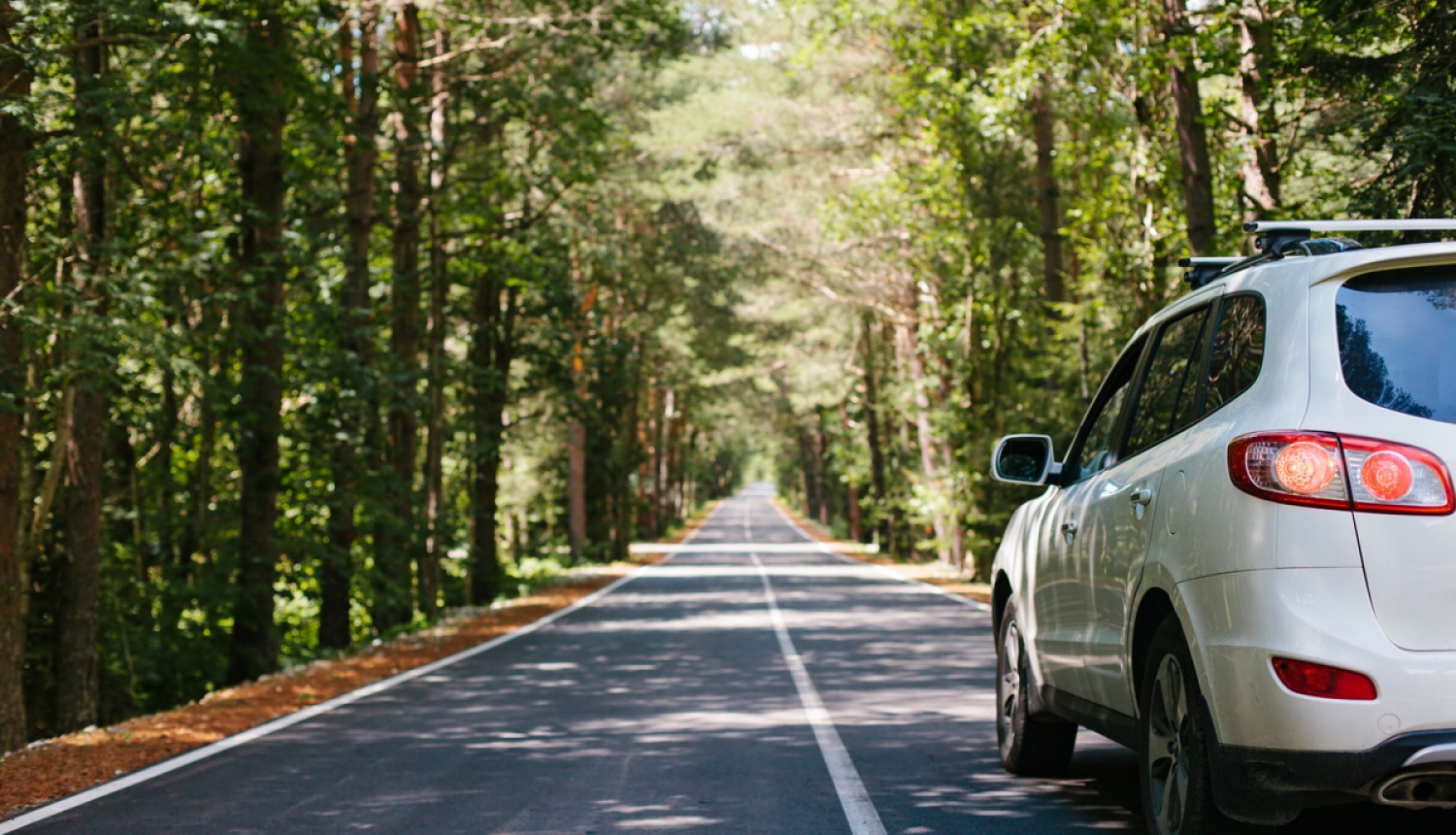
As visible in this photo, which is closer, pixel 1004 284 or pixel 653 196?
pixel 1004 284

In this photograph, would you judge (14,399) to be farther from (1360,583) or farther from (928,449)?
(928,449)

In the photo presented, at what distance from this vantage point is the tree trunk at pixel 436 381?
22062 mm

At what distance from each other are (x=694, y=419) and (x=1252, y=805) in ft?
247

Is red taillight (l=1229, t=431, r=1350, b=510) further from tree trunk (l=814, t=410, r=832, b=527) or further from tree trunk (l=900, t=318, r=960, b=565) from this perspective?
tree trunk (l=814, t=410, r=832, b=527)

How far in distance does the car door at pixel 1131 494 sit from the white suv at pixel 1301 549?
29mm

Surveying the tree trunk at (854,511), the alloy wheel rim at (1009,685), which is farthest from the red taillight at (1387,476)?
the tree trunk at (854,511)

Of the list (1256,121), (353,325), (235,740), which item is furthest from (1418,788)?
(353,325)

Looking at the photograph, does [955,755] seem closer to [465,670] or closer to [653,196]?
[465,670]

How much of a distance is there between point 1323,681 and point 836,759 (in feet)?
15.3

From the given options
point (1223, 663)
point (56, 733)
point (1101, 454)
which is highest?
point (1101, 454)

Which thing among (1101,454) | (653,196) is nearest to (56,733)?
(1101,454)

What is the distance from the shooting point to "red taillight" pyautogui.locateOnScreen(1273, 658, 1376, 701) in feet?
12.0

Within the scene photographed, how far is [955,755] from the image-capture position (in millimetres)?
8164

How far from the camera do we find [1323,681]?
12.2ft
